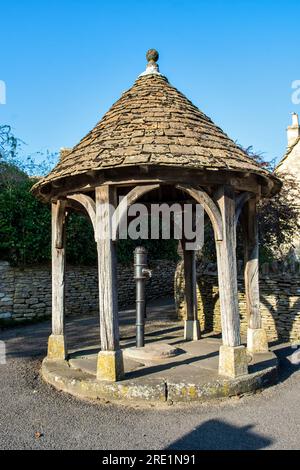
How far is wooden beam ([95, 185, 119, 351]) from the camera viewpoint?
485 centimetres

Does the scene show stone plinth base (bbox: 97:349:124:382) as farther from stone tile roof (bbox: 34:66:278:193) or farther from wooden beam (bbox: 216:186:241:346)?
stone tile roof (bbox: 34:66:278:193)

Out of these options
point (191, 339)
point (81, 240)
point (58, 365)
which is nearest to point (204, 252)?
point (81, 240)

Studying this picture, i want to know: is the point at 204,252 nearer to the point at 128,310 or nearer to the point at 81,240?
the point at 128,310

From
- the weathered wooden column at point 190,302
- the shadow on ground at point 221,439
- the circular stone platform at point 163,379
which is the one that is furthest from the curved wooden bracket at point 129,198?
the weathered wooden column at point 190,302

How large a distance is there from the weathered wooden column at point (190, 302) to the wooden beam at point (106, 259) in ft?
9.07

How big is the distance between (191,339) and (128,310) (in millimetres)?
5479

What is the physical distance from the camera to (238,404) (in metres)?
4.38

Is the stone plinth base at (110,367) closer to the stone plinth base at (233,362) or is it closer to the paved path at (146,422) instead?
the paved path at (146,422)

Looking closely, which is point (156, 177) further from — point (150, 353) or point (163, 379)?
point (150, 353)

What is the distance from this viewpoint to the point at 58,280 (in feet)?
20.0

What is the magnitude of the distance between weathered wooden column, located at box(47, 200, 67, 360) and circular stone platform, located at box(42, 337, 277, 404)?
26 centimetres

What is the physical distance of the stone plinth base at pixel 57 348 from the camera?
582 cm

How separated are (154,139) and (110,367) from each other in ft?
9.71

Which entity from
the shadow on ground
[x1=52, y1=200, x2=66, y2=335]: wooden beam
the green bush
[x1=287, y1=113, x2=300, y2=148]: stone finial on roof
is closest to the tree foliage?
the green bush
